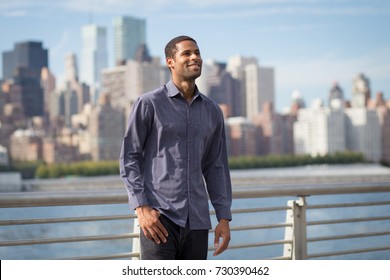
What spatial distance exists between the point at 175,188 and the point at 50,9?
83.1m

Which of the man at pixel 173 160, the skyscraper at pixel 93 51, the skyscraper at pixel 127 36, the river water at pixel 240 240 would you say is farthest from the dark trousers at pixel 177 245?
the skyscraper at pixel 93 51

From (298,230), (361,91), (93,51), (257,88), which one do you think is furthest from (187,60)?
(93,51)

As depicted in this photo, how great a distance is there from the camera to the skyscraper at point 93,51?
4405 inches

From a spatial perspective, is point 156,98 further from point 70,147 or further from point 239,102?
point 239,102

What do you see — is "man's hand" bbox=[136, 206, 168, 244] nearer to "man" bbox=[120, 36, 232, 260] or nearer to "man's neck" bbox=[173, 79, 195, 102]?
"man" bbox=[120, 36, 232, 260]

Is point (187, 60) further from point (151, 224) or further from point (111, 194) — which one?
point (111, 194)

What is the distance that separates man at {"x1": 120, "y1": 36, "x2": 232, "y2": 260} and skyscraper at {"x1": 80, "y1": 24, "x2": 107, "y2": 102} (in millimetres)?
108312

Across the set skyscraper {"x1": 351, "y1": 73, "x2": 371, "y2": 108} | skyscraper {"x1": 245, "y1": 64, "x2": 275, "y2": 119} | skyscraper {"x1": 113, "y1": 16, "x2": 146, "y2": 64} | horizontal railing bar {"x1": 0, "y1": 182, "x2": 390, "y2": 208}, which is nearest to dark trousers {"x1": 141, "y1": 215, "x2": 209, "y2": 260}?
horizontal railing bar {"x1": 0, "y1": 182, "x2": 390, "y2": 208}

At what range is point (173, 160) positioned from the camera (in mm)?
1648

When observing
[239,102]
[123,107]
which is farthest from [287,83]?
[123,107]

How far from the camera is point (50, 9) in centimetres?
8212

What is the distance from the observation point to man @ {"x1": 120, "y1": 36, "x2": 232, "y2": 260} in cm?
163

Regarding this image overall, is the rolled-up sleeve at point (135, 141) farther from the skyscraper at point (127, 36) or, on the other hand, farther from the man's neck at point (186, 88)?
the skyscraper at point (127, 36)

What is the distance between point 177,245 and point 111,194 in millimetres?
568
